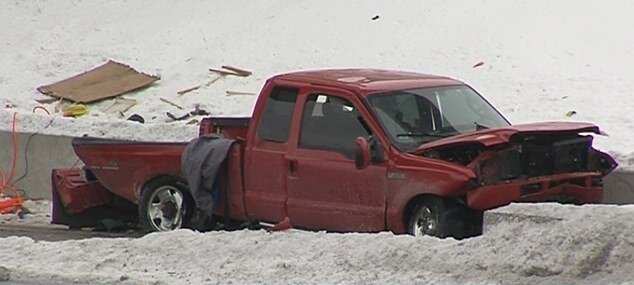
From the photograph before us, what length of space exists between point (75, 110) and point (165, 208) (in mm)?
5656

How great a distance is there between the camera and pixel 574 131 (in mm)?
11992

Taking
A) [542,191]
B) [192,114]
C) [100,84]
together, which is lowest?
[542,191]

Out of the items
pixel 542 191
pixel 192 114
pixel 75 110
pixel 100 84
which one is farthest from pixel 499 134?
pixel 100 84

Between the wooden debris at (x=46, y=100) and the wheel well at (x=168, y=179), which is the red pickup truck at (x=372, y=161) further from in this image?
the wooden debris at (x=46, y=100)

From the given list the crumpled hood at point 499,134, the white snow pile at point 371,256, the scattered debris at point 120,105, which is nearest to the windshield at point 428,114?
the crumpled hood at point 499,134

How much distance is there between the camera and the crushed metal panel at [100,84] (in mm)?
19734

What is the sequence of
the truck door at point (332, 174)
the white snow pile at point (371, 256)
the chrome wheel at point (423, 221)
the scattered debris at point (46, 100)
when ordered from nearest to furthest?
the white snow pile at point (371, 256) < the chrome wheel at point (423, 221) < the truck door at point (332, 174) < the scattered debris at point (46, 100)

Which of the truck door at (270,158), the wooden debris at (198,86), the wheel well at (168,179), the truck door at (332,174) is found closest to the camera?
the truck door at (332,174)

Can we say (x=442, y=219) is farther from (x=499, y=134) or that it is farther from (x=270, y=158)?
(x=270, y=158)

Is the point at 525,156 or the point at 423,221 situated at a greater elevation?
the point at 525,156

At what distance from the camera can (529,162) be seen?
1178 cm

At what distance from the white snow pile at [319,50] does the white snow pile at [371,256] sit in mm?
5505

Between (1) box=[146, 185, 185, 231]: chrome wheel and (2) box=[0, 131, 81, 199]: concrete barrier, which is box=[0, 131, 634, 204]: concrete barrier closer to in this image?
(2) box=[0, 131, 81, 199]: concrete barrier

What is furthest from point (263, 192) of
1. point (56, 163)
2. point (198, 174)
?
point (56, 163)
